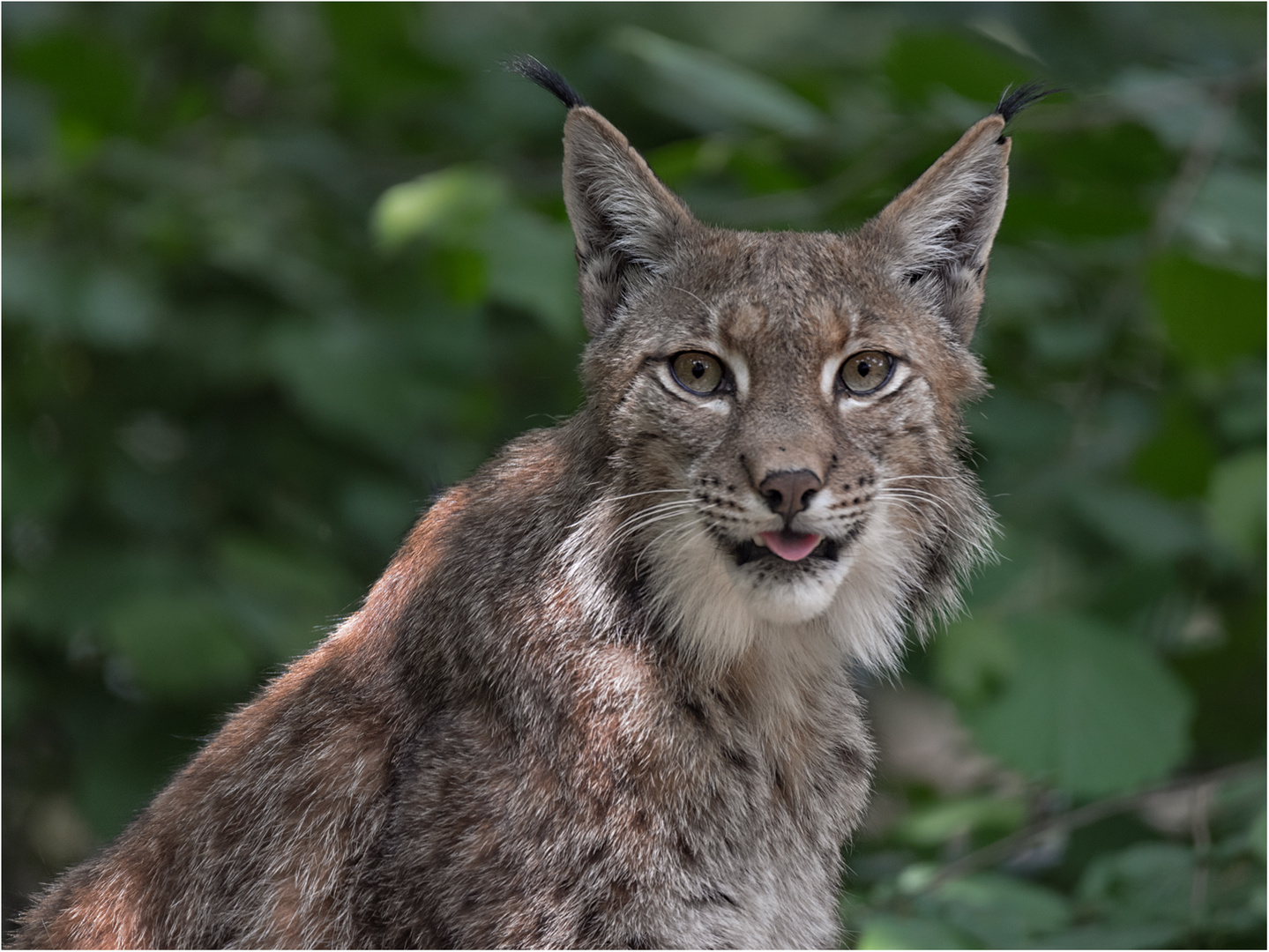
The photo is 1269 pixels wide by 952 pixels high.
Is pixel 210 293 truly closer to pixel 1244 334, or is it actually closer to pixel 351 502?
pixel 351 502

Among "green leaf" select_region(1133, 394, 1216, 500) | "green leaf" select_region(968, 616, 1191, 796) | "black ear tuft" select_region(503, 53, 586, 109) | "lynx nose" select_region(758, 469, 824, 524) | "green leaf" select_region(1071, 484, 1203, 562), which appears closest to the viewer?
"lynx nose" select_region(758, 469, 824, 524)

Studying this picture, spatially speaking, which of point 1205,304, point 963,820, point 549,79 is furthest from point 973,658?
point 549,79

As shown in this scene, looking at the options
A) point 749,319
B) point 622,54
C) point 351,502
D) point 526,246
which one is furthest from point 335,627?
point 622,54

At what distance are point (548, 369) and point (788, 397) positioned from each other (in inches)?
211

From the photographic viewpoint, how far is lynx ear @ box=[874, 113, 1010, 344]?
14.5ft

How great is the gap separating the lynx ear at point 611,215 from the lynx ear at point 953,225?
2.43 feet

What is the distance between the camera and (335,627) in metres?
4.88

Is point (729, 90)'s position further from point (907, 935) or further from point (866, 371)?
point (907, 935)

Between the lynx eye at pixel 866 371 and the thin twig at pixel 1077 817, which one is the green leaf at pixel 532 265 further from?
the thin twig at pixel 1077 817

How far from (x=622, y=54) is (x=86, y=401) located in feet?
14.1

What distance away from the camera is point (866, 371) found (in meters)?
4.21

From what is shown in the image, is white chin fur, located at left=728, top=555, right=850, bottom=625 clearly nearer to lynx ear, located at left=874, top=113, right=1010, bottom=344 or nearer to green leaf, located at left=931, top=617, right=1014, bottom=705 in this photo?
lynx ear, located at left=874, top=113, right=1010, bottom=344

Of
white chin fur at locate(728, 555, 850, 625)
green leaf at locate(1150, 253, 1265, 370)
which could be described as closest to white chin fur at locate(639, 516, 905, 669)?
white chin fur at locate(728, 555, 850, 625)

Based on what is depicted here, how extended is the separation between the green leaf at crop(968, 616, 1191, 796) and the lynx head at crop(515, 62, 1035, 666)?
73.2 inches
